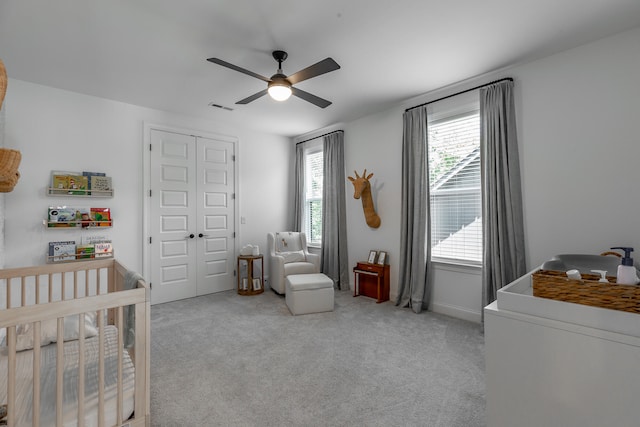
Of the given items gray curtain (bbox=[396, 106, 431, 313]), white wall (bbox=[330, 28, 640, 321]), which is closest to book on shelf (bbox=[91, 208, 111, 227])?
gray curtain (bbox=[396, 106, 431, 313])

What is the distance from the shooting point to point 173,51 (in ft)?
8.08

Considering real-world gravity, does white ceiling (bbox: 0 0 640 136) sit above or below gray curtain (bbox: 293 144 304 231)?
above

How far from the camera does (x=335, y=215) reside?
14.5ft

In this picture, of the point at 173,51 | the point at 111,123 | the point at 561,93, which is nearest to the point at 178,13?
the point at 173,51

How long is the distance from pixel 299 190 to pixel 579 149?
3.70 m

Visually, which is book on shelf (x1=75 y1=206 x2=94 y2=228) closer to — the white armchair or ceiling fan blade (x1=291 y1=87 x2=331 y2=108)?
the white armchair

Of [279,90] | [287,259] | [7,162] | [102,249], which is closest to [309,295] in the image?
[287,259]

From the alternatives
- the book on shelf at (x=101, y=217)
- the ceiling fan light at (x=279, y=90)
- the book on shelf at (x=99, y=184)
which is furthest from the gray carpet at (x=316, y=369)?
the ceiling fan light at (x=279, y=90)

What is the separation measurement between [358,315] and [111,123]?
12.5 feet

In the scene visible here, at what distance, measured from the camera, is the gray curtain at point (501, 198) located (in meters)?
2.69

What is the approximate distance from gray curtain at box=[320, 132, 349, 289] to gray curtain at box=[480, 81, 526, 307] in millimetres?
2002

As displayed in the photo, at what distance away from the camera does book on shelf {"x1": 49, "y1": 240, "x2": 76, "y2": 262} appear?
306cm

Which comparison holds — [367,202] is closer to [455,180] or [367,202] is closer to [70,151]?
[455,180]

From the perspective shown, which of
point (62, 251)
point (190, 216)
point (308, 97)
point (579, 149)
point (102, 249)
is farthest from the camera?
point (190, 216)
